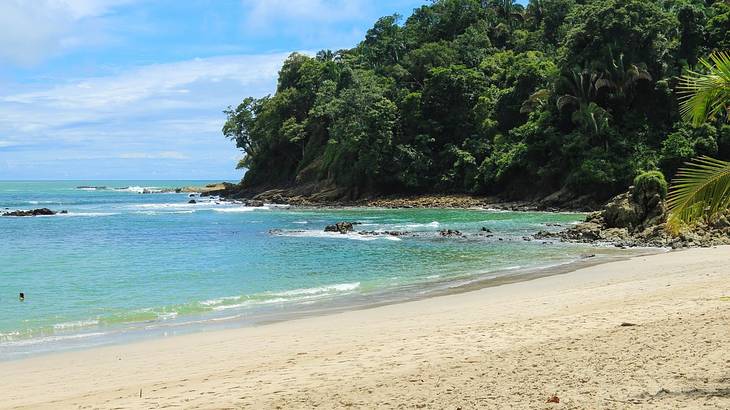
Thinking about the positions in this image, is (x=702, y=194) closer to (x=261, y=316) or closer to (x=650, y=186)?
(x=261, y=316)

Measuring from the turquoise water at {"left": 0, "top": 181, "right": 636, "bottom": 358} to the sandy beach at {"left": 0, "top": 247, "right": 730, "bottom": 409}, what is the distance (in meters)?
2.66

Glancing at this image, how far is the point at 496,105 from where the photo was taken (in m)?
61.9

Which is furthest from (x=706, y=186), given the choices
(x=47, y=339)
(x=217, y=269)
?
(x=217, y=269)

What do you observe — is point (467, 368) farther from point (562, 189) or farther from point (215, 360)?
point (562, 189)

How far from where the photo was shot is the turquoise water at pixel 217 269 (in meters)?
14.5

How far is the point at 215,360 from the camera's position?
9703 millimetres

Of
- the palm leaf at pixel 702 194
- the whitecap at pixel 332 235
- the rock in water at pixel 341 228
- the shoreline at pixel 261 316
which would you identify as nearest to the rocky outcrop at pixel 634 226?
the shoreline at pixel 261 316

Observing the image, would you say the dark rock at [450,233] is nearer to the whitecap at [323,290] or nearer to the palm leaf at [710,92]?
the whitecap at [323,290]

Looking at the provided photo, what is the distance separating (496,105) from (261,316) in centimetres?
5149

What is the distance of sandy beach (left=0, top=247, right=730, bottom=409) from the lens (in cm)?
668

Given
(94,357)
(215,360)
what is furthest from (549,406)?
(94,357)

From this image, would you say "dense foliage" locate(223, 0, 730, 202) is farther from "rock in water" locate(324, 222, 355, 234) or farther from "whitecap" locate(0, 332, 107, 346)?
"whitecap" locate(0, 332, 107, 346)

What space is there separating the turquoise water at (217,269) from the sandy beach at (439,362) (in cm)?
266

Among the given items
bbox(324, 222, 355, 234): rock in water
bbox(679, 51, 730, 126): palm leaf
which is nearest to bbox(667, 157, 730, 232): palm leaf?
bbox(679, 51, 730, 126): palm leaf
